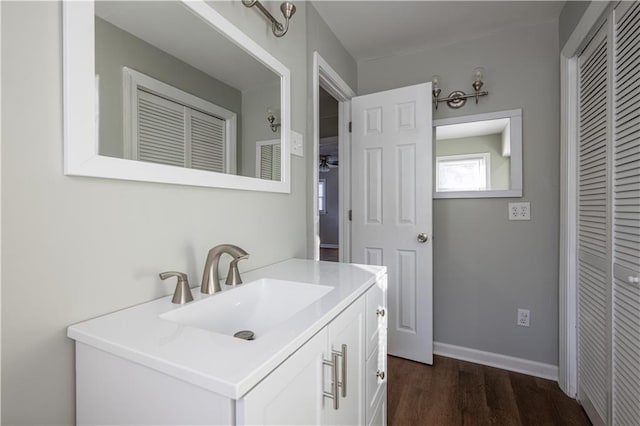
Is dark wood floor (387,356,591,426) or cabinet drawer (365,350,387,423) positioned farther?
dark wood floor (387,356,591,426)

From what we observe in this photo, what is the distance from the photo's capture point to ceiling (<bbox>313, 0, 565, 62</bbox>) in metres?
1.78

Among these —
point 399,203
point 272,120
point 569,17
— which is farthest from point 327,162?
point 272,120

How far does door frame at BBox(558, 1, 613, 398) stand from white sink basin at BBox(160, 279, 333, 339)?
1628mm

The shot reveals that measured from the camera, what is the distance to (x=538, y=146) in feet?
6.38

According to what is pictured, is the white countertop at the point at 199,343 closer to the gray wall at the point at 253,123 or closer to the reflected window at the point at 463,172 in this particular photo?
the gray wall at the point at 253,123

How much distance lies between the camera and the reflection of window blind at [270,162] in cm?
131

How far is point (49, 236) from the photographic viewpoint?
635 mm

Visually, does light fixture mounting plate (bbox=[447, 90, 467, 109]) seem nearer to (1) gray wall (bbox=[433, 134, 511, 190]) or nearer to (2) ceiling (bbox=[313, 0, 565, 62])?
(1) gray wall (bbox=[433, 134, 511, 190])

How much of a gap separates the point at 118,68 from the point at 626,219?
6.01 ft

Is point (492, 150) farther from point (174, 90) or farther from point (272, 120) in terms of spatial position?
point (174, 90)

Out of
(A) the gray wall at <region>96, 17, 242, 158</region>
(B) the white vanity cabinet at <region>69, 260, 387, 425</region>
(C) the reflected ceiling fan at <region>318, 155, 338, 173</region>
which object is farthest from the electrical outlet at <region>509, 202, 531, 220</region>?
(C) the reflected ceiling fan at <region>318, 155, 338, 173</region>

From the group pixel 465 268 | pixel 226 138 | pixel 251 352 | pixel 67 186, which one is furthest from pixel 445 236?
pixel 67 186

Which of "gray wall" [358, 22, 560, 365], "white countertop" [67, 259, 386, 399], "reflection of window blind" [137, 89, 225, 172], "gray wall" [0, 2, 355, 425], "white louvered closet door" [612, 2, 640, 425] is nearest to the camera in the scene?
"white countertop" [67, 259, 386, 399]

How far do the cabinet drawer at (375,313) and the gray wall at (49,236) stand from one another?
0.67 metres
